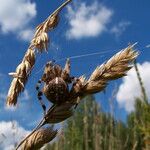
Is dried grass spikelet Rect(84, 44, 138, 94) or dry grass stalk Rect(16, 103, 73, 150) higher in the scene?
dried grass spikelet Rect(84, 44, 138, 94)

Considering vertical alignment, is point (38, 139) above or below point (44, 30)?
below

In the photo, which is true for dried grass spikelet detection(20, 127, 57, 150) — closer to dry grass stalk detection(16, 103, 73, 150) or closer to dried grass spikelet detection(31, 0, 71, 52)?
dry grass stalk detection(16, 103, 73, 150)

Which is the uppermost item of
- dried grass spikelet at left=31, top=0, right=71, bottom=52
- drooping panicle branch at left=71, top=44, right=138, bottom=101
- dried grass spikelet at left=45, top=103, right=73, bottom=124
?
dried grass spikelet at left=31, top=0, right=71, bottom=52

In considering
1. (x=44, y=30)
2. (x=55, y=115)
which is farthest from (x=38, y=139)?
(x=44, y=30)

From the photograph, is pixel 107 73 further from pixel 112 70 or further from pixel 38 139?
pixel 38 139

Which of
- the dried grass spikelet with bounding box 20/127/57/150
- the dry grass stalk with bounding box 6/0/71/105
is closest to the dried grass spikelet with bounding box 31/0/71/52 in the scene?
the dry grass stalk with bounding box 6/0/71/105

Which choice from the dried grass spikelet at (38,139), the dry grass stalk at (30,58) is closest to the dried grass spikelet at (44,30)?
the dry grass stalk at (30,58)
